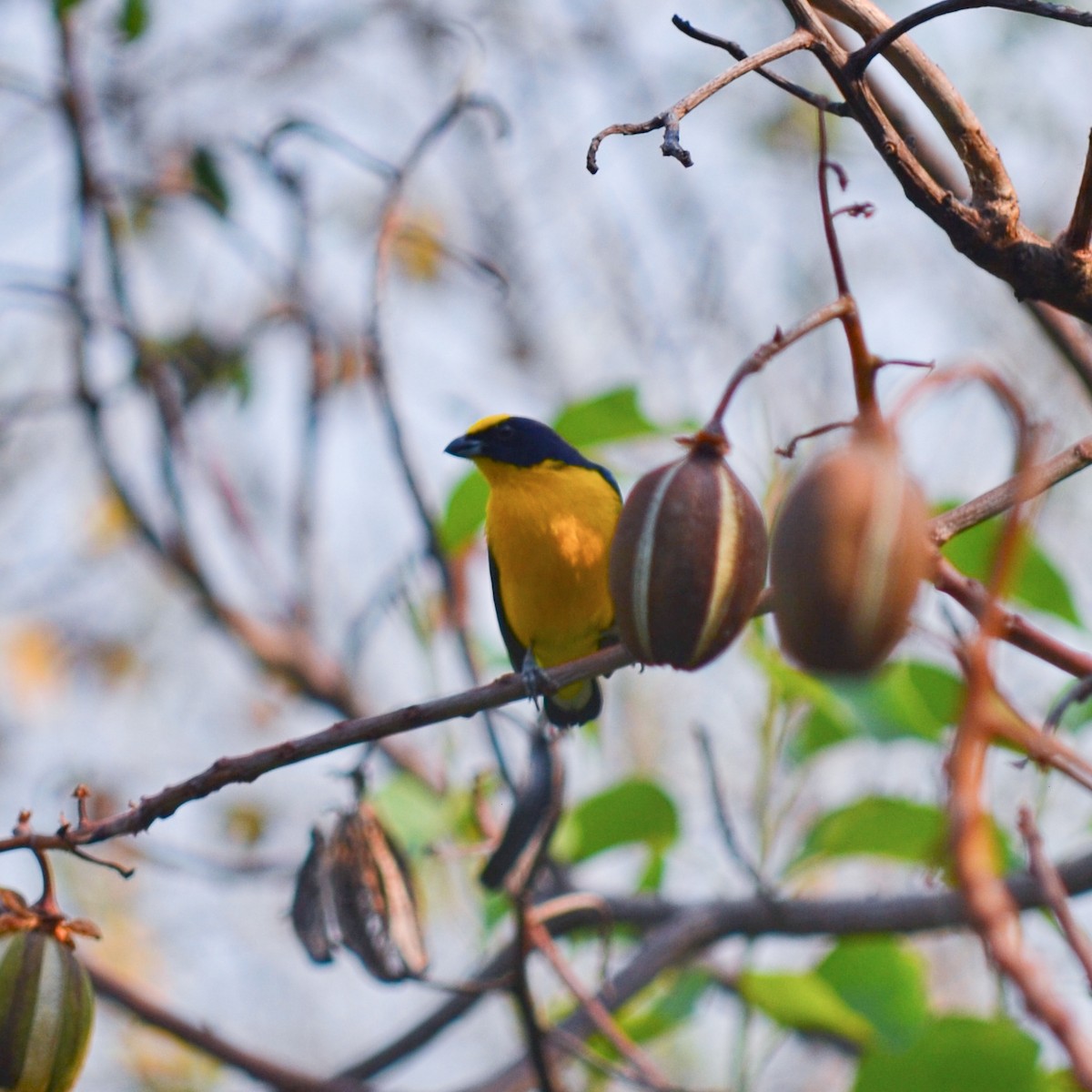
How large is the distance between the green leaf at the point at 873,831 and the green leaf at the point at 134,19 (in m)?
2.92

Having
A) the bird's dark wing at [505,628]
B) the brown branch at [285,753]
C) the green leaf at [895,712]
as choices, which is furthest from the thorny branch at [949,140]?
the bird's dark wing at [505,628]

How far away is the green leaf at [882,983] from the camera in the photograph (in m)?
3.16

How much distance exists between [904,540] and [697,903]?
9.31 feet

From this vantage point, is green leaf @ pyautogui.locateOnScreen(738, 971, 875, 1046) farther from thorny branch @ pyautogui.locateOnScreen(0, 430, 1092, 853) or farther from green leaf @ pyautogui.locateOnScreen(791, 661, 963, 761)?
thorny branch @ pyautogui.locateOnScreen(0, 430, 1092, 853)

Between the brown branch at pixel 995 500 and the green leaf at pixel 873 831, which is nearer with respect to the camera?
the brown branch at pixel 995 500

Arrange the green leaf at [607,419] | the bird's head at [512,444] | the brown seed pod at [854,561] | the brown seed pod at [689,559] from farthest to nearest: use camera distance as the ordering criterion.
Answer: the bird's head at [512,444] → the green leaf at [607,419] → the brown seed pod at [689,559] → the brown seed pod at [854,561]

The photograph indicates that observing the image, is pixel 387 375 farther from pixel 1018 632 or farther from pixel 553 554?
pixel 1018 632

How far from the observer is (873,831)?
328 cm

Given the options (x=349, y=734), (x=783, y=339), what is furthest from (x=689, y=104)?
(x=349, y=734)

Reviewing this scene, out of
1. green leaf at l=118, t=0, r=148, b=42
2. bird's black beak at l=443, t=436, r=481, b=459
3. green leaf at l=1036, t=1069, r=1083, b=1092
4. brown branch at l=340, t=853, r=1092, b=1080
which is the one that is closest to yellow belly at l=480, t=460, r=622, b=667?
bird's black beak at l=443, t=436, r=481, b=459

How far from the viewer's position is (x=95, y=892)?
8695 mm

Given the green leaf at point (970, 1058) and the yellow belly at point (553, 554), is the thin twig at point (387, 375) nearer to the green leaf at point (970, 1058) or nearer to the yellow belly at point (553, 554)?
the yellow belly at point (553, 554)

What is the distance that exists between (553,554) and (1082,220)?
8.14 ft

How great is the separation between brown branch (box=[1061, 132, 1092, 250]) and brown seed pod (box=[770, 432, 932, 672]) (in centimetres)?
47
